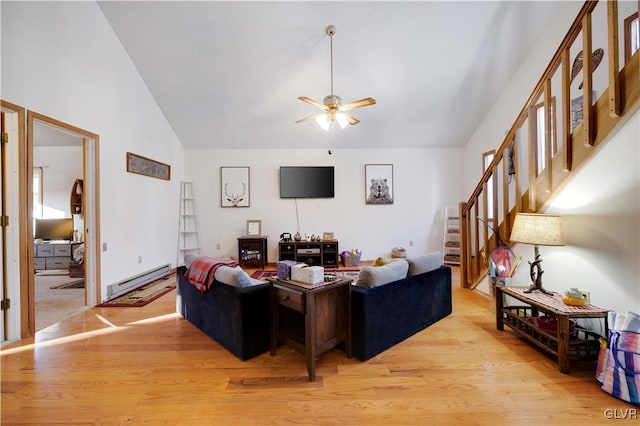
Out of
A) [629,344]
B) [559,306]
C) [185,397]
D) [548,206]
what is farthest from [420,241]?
[185,397]

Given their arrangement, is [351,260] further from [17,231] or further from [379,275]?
[17,231]

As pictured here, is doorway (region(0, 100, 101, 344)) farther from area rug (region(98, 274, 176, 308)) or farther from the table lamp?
the table lamp

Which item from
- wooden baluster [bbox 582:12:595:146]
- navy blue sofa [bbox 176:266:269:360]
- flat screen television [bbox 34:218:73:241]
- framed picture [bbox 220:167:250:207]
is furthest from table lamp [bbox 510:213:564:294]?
flat screen television [bbox 34:218:73:241]

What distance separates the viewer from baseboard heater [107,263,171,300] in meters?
3.66

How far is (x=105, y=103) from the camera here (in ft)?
11.8

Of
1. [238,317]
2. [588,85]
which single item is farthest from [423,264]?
[588,85]

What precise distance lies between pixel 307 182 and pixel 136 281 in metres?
3.53

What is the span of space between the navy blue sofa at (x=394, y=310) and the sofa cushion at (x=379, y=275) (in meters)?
0.04

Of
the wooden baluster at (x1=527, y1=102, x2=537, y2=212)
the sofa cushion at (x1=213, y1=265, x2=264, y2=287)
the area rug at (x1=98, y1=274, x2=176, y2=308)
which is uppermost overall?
the wooden baluster at (x1=527, y1=102, x2=537, y2=212)

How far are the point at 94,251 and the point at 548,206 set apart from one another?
5173mm

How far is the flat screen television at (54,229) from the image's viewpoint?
5406 mm

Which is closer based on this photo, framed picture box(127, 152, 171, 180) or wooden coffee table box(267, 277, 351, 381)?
wooden coffee table box(267, 277, 351, 381)

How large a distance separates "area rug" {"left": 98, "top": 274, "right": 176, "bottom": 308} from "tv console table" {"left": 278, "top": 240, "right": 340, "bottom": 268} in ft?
6.67

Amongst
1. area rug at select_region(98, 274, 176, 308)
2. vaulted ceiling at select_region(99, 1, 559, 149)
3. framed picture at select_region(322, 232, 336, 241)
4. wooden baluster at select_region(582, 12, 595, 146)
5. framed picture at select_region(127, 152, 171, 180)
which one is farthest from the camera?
framed picture at select_region(322, 232, 336, 241)
